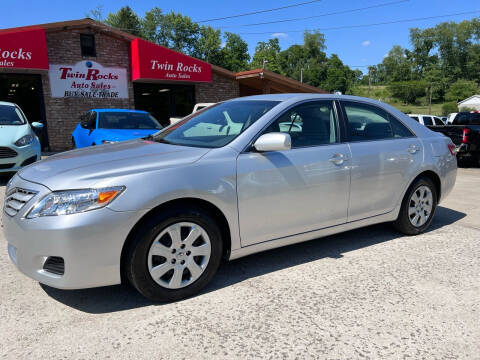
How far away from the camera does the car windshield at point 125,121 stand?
8938mm

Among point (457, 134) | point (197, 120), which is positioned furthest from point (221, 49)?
point (197, 120)

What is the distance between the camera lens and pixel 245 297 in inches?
116

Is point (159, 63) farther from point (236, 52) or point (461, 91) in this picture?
point (461, 91)

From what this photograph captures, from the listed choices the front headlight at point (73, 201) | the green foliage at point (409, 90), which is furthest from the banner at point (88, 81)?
the green foliage at point (409, 90)

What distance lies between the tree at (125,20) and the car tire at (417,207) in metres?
76.0

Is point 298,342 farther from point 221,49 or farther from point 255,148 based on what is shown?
point 221,49

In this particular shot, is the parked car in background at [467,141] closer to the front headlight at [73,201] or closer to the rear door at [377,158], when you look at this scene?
the rear door at [377,158]

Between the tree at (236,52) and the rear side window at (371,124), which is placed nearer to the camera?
the rear side window at (371,124)

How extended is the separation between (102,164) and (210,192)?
82cm

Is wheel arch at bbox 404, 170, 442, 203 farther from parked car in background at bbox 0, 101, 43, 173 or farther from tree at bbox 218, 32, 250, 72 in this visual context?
tree at bbox 218, 32, 250, 72

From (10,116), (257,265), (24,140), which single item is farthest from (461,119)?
(10,116)

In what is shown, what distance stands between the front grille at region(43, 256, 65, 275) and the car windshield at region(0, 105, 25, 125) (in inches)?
263

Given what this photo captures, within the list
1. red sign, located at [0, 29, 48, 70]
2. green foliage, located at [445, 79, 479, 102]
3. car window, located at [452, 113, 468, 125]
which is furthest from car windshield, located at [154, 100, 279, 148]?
green foliage, located at [445, 79, 479, 102]

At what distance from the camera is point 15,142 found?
7363mm
